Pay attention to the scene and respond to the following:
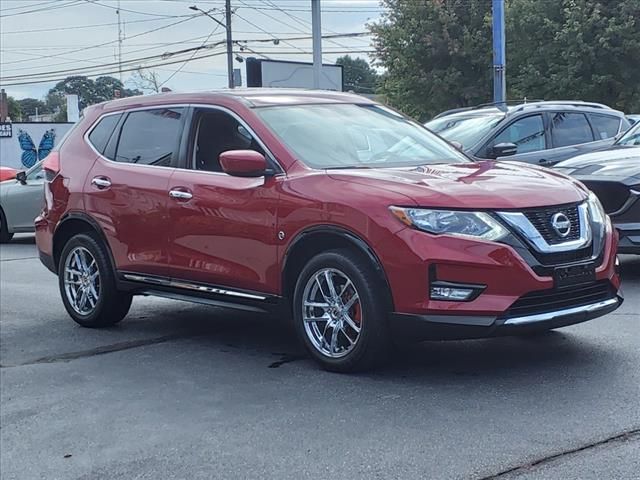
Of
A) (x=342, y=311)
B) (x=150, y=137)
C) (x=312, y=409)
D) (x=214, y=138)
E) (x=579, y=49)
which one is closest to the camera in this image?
(x=312, y=409)

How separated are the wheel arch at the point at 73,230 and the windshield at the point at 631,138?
18.0ft

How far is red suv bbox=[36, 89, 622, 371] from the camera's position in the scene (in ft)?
16.7

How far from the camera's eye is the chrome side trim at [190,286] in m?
6.14

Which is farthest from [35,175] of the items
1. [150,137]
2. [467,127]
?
→ [150,137]

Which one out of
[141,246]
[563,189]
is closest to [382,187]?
[563,189]

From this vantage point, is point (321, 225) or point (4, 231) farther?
point (4, 231)

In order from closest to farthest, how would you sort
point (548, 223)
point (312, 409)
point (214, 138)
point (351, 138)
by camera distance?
point (312, 409) → point (548, 223) → point (351, 138) → point (214, 138)

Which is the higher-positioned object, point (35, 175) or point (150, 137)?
point (150, 137)

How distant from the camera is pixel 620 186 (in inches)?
314

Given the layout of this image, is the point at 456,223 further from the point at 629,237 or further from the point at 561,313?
the point at 629,237

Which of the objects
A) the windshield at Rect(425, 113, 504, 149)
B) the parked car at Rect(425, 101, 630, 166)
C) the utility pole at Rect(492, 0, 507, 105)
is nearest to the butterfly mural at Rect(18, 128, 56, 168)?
the utility pole at Rect(492, 0, 507, 105)

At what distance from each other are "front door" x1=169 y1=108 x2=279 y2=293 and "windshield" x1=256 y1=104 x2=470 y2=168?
0.27m

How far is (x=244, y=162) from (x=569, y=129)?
20.8ft

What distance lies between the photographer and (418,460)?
416cm
